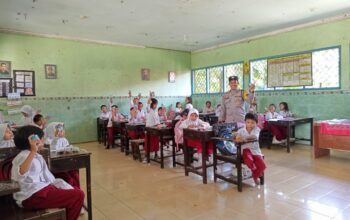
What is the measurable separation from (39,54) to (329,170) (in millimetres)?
7007

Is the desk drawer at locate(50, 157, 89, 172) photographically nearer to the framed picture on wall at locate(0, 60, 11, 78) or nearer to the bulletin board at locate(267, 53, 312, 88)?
the framed picture on wall at locate(0, 60, 11, 78)

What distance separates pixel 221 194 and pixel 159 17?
395 centimetres

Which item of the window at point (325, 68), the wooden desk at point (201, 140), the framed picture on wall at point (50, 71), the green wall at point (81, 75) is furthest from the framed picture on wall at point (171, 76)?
the wooden desk at point (201, 140)

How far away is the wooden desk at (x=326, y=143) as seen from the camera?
459cm

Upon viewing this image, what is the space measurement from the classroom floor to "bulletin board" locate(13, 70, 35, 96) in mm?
3249

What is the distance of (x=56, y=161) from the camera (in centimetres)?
229

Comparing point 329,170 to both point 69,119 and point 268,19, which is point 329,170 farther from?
point 69,119

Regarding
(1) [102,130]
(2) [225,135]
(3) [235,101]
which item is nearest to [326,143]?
(3) [235,101]

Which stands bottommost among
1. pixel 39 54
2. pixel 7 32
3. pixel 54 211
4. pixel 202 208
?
pixel 202 208

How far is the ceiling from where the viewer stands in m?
4.79

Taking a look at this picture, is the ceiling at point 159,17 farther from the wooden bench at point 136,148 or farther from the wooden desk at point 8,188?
the wooden desk at point 8,188

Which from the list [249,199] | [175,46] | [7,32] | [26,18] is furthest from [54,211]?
[175,46]

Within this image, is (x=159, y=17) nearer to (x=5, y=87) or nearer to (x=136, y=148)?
(x=136, y=148)

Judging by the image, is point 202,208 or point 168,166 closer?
point 202,208
